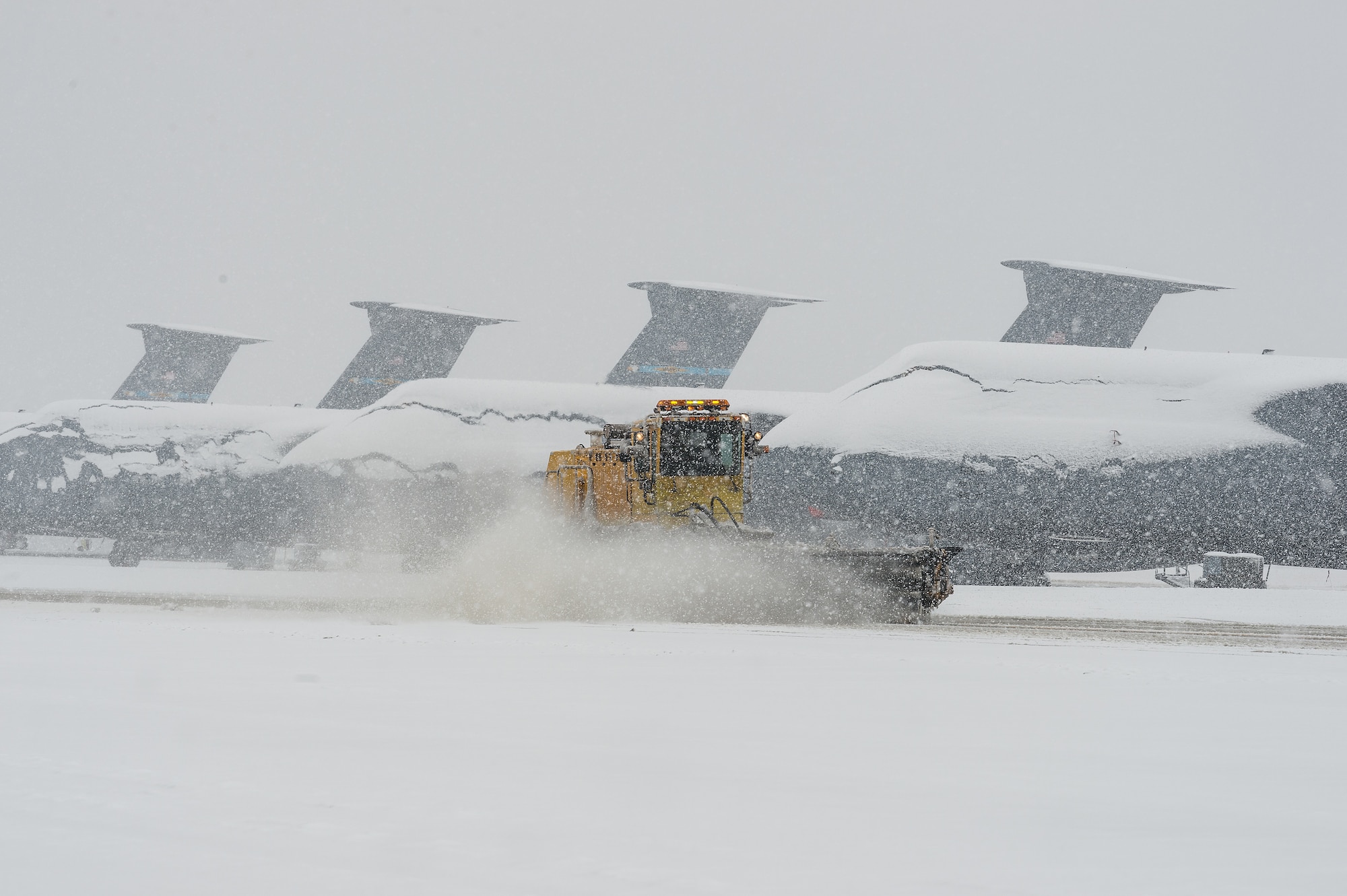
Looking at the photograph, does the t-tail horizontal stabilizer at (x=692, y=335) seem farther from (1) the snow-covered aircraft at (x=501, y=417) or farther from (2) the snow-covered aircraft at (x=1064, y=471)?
(2) the snow-covered aircraft at (x=1064, y=471)

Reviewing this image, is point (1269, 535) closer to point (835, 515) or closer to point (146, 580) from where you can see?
point (835, 515)

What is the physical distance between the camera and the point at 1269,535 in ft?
102

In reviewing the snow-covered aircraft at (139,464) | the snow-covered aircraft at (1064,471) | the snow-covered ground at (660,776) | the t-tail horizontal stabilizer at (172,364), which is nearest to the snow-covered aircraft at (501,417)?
the snow-covered aircraft at (1064,471)

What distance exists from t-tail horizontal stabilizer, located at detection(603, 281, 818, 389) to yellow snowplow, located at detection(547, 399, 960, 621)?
26.1 meters

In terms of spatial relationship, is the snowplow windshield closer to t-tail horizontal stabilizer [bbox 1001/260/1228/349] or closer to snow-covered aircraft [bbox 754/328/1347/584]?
snow-covered aircraft [bbox 754/328/1347/584]

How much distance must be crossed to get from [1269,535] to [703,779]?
2747 cm

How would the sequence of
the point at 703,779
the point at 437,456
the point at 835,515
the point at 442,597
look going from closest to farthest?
1. the point at 703,779
2. the point at 442,597
3. the point at 835,515
4. the point at 437,456

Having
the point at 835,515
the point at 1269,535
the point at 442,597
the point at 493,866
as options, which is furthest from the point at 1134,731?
the point at 1269,535

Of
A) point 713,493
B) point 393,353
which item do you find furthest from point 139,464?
point 713,493

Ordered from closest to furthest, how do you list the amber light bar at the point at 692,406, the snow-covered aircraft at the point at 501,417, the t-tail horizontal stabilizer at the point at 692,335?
1. the amber light bar at the point at 692,406
2. the snow-covered aircraft at the point at 501,417
3. the t-tail horizontal stabilizer at the point at 692,335

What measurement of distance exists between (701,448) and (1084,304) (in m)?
27.7

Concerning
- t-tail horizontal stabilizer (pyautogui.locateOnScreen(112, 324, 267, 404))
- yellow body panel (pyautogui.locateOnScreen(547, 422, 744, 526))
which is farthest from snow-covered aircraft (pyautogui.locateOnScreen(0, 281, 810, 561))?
t-tail horizontal stabilizer (pyautogui.locateOnScreen(112, 324, 267, 404))

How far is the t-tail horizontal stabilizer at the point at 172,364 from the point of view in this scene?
203 feet

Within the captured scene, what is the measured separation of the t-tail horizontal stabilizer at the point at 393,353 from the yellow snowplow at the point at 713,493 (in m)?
34.9
